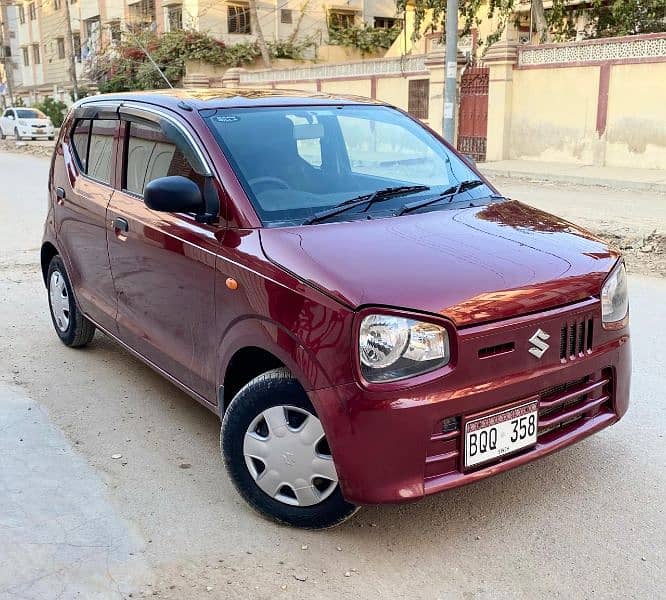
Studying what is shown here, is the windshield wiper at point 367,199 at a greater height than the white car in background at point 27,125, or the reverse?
the windshield wiper at point 367,199

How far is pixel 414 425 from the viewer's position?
275 centimetres

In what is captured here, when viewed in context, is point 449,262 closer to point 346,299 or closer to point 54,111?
point 346,299

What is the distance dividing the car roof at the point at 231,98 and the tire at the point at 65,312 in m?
1.46

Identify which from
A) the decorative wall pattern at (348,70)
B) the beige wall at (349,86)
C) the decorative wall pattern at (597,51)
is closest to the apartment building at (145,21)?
the decorative wall pattern at (348,70)

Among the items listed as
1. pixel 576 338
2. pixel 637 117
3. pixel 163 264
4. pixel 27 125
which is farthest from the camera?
pixel 27 125

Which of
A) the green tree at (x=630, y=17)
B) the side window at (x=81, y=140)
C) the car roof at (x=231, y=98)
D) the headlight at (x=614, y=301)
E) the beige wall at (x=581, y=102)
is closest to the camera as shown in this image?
the headlight at (x=614, y=301)

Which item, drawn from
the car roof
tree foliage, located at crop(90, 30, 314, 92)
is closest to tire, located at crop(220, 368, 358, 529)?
the car roof

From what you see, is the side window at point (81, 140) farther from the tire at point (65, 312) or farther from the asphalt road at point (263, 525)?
the asphalt road at point (263, 525)

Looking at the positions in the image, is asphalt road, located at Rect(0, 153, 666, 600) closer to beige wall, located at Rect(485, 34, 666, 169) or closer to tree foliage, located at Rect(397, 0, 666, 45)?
beige wall, located at Rect(485, 34, 666, 169)

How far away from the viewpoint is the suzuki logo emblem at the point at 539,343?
2.93 metres

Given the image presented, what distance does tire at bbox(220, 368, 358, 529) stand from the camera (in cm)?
302

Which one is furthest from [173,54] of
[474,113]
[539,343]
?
[539,343]

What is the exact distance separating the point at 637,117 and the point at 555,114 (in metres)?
2.33

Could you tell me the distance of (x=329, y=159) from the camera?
160 inches
